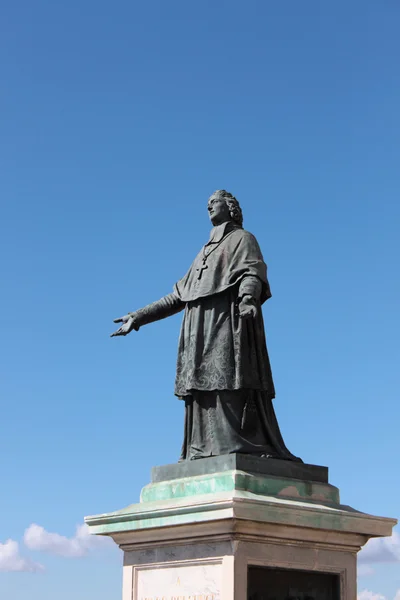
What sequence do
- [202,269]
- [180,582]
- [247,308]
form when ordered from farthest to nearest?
[202,269], [247,308], [180,582]

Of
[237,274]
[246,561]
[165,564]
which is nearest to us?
[246,561]

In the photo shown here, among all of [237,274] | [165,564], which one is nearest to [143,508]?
[165,564]

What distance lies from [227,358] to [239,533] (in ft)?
6.92

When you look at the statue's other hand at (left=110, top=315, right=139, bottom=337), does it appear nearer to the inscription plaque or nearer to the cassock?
the cassock

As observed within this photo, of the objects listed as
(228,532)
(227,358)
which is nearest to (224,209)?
(227,358)

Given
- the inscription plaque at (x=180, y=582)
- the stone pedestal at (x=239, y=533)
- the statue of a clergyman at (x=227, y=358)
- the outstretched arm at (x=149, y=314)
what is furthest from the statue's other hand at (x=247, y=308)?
the inscription plaque at (x=180, y=582)

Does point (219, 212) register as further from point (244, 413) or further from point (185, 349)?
point (244, 413)

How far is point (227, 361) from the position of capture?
11.4 m

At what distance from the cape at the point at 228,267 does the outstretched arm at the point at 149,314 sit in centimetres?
38

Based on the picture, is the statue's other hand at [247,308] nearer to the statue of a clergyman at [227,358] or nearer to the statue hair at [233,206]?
the statue of a clergyman at [227,358]

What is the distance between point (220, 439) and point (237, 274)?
1.93 meters

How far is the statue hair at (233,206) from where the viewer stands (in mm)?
12391

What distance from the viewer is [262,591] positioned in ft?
34.1

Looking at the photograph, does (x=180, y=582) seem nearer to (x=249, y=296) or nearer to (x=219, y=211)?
(x=249, y=296)
